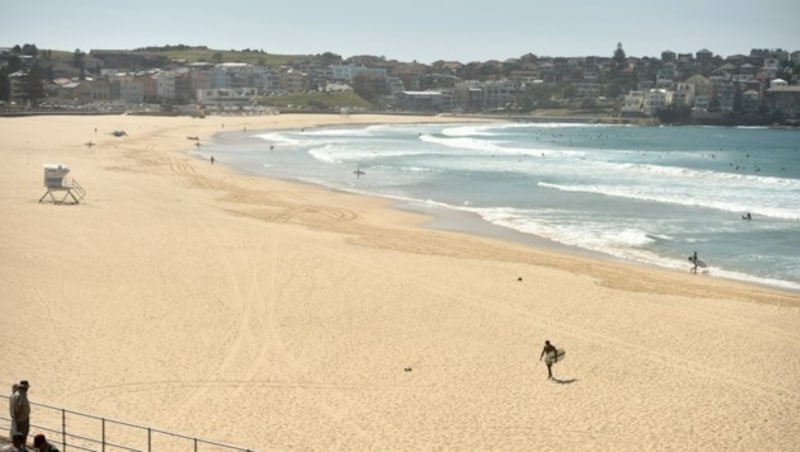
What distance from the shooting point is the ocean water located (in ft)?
92.4

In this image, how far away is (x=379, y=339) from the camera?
16.8 m

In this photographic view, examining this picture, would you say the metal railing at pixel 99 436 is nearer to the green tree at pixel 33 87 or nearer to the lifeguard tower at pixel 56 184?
the lifeguard tower at pixel 56 184

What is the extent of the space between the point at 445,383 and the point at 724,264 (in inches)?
553

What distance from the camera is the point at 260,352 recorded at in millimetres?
15859

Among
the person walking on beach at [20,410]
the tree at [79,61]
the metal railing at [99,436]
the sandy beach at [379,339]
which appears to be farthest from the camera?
the tree at [79,61]

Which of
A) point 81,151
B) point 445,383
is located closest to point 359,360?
point 445,383

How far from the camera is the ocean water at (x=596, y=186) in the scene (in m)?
28.2

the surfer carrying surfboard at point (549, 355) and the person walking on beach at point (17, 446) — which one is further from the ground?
the person walking on beach at point (17, 446)

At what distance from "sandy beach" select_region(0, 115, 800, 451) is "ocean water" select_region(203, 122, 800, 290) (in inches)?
153

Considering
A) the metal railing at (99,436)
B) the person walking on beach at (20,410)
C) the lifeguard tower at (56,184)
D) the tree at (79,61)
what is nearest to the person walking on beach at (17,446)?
the person walking on beach at (20,410)

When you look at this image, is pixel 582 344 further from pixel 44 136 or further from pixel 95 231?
pixel 44 136

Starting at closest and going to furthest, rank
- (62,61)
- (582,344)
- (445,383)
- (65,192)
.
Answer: (445,383) < (582,344) < (65,192) < (62,61)

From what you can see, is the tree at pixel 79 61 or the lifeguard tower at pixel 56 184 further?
the tree at pixel 79 61

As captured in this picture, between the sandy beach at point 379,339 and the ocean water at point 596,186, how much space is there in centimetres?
388
